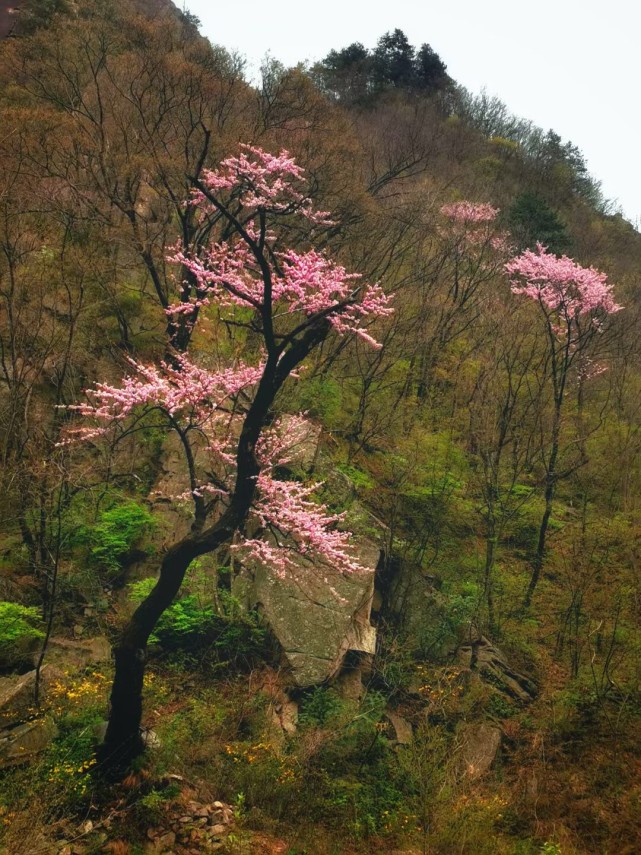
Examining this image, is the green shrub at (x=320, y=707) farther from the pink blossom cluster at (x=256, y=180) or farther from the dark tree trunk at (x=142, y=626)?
the pink blossom cluster at (x=256, y=180)

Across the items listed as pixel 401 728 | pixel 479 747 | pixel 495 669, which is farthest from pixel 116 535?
pixel 495 669

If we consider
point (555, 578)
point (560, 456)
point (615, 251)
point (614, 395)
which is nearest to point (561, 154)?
point (615, 251)

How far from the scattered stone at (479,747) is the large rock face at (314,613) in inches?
81.4

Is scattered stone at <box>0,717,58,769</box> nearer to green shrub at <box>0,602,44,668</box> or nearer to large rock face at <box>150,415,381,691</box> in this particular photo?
green shrub at <box>0,602,44,668</box>

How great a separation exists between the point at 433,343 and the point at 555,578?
7.50 meters

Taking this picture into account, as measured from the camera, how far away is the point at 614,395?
1812 centimetres

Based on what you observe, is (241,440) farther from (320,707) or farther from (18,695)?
(320,707)

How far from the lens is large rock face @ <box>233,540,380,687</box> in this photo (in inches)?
367

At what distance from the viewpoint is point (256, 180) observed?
12086 millimetres

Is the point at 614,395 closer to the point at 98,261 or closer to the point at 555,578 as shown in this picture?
the point at 555,578

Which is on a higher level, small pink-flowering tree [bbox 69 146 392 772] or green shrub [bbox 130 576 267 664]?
small pink-flowering tree [bbox 69 146 392 772]

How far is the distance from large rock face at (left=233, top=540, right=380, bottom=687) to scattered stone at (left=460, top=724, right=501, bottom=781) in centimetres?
207

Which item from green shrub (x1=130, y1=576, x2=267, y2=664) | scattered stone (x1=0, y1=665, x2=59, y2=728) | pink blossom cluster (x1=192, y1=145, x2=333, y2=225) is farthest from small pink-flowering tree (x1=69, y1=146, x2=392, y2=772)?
scattered stone (x1=0, y1=665, x2=59, y2=728)

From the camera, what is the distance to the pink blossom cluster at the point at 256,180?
1101cm
